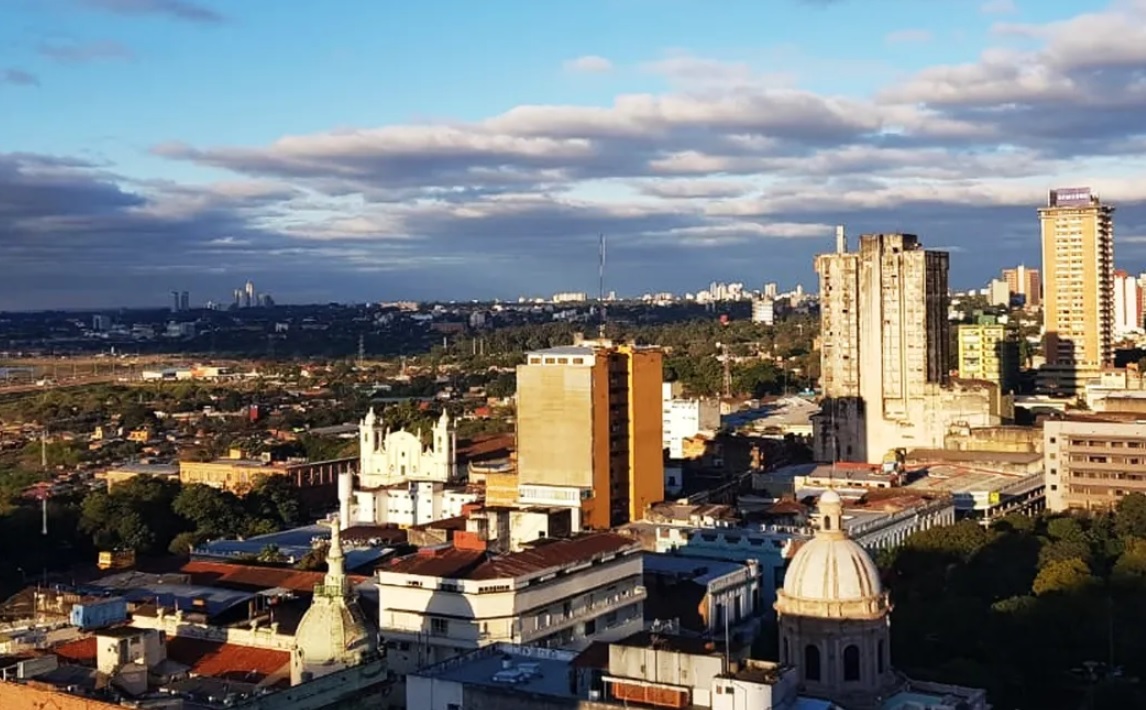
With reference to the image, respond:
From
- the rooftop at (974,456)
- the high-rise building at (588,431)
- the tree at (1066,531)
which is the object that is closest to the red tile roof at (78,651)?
the high-rise building at (588,431)

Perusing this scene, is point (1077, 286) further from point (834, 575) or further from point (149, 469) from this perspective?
point (834, 575)

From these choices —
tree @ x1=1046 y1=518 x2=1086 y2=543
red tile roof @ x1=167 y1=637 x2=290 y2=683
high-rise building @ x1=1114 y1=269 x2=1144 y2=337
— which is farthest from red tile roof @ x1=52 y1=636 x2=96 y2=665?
high-rise building @ x1=1114 y1=269 x2=1144 y2=337

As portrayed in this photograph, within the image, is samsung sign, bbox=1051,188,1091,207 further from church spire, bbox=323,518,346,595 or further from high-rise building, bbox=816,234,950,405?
church spire, bbox=323,518,346,595

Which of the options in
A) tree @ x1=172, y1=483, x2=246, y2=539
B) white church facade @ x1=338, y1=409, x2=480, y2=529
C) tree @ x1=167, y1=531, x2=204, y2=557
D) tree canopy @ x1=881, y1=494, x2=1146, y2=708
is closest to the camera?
tree canopy @ x1=881, y1=494, x2=1146, y2=708

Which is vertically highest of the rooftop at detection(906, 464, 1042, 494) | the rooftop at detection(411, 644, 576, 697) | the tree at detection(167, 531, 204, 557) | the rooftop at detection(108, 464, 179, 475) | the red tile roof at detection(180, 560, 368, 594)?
the rooftop at detection(411, 644, 576, 697)

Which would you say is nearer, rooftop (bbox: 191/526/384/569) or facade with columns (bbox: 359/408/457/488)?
rooftop (bbox: 191/526/384/569)

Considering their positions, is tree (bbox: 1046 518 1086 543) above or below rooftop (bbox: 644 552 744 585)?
below

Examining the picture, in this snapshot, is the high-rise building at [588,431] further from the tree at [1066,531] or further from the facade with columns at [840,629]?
the facade with columns at [840,629]
